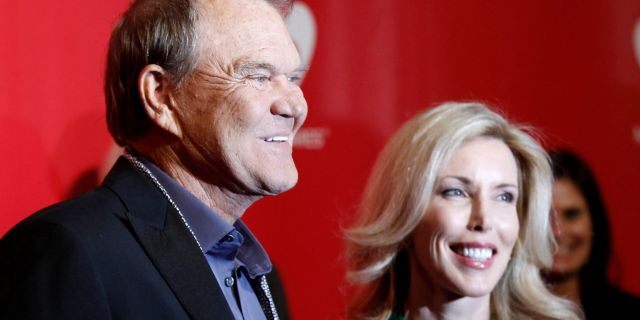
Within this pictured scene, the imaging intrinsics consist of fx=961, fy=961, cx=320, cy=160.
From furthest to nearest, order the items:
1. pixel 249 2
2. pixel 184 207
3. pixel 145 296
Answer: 1. pixel 249 2
2. pixel 184 207
3. pixel 145 296

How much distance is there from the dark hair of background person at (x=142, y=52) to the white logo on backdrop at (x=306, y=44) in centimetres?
152

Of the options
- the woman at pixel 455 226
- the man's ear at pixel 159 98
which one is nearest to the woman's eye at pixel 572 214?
the woman at pixel 455 226

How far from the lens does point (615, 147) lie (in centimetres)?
399

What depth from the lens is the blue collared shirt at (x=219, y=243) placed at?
1.94m

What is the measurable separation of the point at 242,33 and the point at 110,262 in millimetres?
586

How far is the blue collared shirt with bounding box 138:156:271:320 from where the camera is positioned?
6.37 feet

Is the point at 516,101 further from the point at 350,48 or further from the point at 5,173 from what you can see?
the point at 5,173

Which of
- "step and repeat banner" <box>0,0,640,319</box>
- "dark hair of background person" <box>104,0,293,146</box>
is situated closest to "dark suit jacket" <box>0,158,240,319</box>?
"dark hair of background person" <box>104,0,293,146</box>

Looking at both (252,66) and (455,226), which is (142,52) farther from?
(455,226)

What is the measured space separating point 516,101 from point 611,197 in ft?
1.94

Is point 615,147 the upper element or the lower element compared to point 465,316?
upper

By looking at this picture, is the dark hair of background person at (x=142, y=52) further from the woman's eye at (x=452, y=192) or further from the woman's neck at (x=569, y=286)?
the woman's neck at (x=569, y=286)

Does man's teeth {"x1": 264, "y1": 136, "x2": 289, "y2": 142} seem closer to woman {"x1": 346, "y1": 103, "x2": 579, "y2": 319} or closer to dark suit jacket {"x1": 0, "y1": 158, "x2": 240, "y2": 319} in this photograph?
dark suit jacket {"x1": 0, "y1": 158, "x2": 240, "y2": 319}

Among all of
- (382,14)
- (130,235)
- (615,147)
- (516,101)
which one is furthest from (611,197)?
(130,235)
